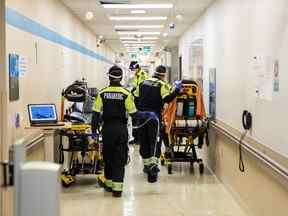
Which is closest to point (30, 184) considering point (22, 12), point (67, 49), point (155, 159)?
point (22, 12)

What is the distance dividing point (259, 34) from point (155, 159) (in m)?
3.11

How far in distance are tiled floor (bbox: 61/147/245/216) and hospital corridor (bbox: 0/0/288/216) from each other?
0.01m

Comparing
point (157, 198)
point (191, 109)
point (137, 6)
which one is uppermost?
point (137, 6)

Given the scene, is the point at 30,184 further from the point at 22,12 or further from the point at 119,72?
the point at 119,72

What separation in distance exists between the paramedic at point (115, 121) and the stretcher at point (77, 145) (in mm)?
413

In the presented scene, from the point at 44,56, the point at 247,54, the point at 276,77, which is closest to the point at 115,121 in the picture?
the point at 44,56

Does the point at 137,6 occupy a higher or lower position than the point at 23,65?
higher

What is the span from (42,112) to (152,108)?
85.5 inches

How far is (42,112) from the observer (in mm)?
5715

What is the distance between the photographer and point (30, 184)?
1389 millimetres

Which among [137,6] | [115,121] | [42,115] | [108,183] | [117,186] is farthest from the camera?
[137,6]

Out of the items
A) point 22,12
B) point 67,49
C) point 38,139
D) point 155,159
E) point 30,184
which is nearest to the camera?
point 30,184

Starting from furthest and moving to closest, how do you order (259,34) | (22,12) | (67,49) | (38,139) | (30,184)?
(67,49) < (38,139) < (22,12) < (259,34) < (30,184)

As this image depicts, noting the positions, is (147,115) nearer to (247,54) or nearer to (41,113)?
(41,113)
